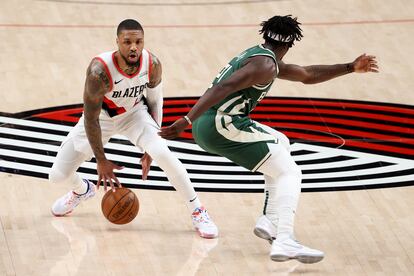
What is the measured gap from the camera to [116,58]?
29.3 feet

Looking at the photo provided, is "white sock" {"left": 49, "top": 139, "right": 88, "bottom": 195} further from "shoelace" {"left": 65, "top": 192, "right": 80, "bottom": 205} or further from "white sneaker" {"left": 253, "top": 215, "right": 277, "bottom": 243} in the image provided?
"white sneaker" {"left": 253, "top": 215, "right": 277, "bottom": 243}

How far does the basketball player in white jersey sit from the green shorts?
49 cm

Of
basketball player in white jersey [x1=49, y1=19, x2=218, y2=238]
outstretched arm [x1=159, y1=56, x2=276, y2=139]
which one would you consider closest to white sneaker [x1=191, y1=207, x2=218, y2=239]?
basketball player in white jersey [x1=49, y1=19, x2=218, y2=238]

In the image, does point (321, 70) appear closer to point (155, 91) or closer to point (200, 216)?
point (155, 91)

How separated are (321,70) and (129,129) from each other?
1.75 m

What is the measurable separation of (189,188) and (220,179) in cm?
143

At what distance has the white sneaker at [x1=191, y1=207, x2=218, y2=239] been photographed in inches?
369

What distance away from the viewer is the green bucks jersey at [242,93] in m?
8.66

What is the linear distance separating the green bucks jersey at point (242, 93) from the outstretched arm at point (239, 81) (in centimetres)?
10

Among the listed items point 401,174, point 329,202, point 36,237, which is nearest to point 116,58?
point 36,237

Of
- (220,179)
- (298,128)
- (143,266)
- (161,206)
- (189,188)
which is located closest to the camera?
(143,266)

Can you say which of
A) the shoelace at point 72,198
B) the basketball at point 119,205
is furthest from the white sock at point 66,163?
the basketball at point 119,205

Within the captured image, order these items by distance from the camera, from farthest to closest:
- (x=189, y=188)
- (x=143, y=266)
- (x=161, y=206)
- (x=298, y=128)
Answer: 1. (x=298, y=128)
2. (x=161, y=206)
3. (x=189, y=188)
4. (x=143, y=266)

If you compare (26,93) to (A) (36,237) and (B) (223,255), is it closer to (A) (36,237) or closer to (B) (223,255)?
(A) (36,237)
